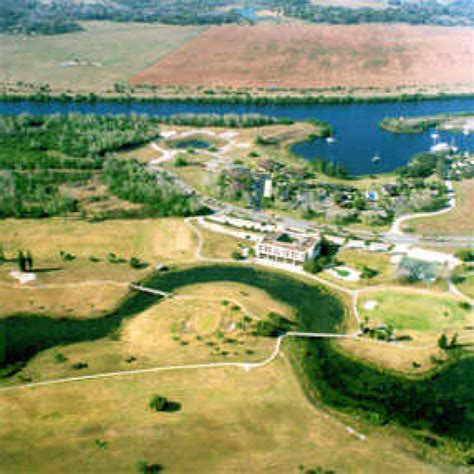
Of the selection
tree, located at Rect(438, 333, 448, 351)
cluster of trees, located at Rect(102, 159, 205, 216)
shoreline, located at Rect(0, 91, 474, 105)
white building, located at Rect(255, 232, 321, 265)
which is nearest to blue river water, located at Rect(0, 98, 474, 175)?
shoreline, located at Rect(0, 91, 474, 105)

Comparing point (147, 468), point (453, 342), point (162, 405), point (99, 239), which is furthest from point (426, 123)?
point (147, 468)

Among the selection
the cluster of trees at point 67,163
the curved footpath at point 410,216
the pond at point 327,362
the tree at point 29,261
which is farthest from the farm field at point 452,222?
the tree at point 29,261

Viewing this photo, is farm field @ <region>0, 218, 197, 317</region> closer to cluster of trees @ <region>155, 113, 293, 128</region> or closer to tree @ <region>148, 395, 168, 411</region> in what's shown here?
tree @ <region>148, 395, 168, 411</region>

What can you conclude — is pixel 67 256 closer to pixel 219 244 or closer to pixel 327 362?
pixel 219 244

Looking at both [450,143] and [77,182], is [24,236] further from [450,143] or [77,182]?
[450,143]

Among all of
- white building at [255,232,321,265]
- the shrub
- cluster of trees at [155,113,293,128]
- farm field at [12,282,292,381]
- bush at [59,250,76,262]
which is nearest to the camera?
farm field at [12,282,292,381]

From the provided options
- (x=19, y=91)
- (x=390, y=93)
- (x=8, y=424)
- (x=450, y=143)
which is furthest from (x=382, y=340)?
(x=19, y=91)

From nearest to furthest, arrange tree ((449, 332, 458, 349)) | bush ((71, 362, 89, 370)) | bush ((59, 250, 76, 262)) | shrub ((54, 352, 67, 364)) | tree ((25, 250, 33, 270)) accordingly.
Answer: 1. bush ((71, 362, 89, 370))
2. shrub ((54, 352, 67, 364))
3. tree ((449, 332, 458, 349))
4. tree ((25, 250, 33, 270))
5. bush ((59, 250, 76, 262))
